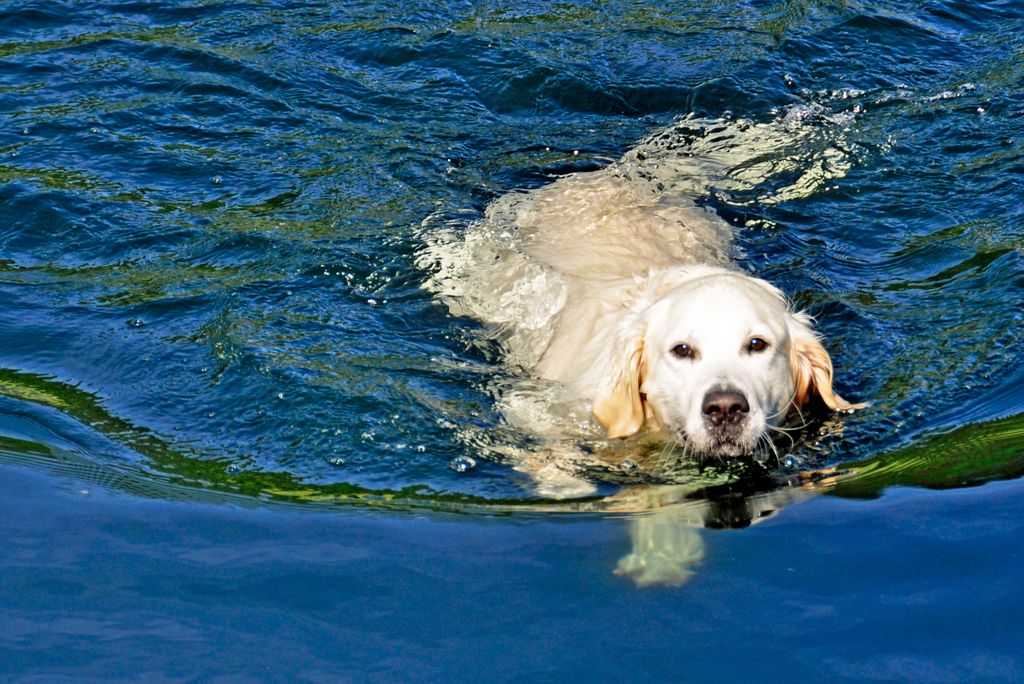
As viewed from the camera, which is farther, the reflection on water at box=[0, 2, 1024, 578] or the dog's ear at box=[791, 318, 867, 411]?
the dog's ear at box=[791, 318, 867, 411]

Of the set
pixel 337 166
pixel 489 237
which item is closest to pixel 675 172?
pixel 489 237

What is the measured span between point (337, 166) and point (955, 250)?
4.06m

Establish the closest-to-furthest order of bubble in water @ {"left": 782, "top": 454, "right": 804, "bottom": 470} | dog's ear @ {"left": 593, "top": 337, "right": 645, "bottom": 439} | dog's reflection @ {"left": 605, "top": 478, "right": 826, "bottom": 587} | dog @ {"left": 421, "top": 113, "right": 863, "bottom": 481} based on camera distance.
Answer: dog's reflection @ {"left": 605, "top": 478, "right": 826, "bottom": 587} → dog @ {"left": 421, "top": 113, "right": 863, "bottom": 481} → bubble in water @ {"left": 782, "top": 454, "right": 804, "bottom": 470} → dog's ear @ {"left": 593, "top": 337, "right": 645, "bottom": 439}

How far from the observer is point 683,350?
5.40 m

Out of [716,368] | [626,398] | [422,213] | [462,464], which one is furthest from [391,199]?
[716,368]

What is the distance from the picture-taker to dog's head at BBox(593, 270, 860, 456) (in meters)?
5.20

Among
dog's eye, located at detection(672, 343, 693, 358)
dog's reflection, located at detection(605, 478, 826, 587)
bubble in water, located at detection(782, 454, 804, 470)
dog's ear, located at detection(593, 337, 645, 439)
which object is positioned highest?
dog's eye, located at detection(672, 343, 693, 358)

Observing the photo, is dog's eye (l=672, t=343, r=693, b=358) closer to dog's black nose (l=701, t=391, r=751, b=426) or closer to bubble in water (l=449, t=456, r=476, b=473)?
dog's black nose (l=701, t=391, r=751, b=426)

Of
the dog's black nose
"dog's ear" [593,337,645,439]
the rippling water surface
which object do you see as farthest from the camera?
the rippling water surface

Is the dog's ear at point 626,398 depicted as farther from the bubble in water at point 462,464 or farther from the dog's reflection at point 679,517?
the bubble in water at point 462,464

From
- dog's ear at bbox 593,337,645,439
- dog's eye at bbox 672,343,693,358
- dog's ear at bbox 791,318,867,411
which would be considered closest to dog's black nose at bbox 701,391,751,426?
dog's eye at bbox 672,343,693,358

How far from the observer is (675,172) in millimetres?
8336

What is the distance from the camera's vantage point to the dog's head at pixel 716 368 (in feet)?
17.0

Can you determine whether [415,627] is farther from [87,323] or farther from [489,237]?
[489,237]
